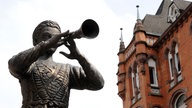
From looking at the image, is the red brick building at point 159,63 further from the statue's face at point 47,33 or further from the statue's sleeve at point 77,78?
the statue's face at point 47,33

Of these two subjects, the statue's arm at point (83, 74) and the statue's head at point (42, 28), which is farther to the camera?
the statue's head at point (42, 28)

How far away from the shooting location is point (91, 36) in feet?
10.8

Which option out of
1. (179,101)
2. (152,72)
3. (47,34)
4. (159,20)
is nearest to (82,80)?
(47,34)

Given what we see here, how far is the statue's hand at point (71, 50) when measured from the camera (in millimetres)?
3287

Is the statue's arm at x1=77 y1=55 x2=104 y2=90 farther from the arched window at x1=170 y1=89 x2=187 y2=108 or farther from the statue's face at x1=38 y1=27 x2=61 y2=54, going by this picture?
the arched window at x1=170 y1=89 x2=187 y2=108

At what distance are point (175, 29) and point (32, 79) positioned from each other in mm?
25676

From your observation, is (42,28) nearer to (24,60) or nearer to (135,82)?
(24,60)

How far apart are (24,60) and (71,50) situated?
14.0 inches

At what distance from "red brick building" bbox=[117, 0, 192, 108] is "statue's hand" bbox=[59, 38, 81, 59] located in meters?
22.4

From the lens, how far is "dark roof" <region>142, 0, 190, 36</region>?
31845mm

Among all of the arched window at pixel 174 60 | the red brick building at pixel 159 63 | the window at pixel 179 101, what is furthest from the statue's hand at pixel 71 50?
the arched window at pixel 174 60

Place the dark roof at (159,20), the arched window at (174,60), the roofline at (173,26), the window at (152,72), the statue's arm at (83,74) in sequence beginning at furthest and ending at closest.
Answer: the dark roof at (159,20), the window at (152,72), the arched window at (174,60), the roofline at (173,26), the statue's arm at (83,74)

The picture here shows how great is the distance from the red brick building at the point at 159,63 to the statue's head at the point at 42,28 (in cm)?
2227

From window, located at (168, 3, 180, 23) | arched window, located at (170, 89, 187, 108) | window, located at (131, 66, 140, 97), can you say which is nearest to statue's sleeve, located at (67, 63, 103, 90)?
arched window, located at (170, 89, 187, 108)
